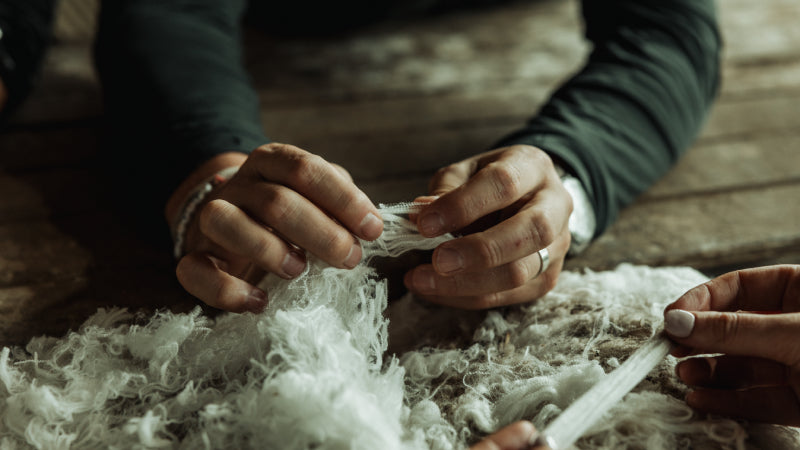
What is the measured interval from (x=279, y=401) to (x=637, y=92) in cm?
66

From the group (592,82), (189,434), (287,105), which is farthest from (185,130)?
(592,82)

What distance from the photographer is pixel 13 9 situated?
0.93 meters

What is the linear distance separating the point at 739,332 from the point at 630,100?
46 centimetres

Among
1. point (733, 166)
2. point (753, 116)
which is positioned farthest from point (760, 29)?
point (733, 166)

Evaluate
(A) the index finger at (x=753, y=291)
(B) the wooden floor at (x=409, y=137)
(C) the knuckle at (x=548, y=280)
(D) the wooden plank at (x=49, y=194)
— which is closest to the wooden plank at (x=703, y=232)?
(B) the wooden floor at (x=409, y=137)

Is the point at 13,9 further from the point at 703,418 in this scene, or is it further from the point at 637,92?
the point at 703,418

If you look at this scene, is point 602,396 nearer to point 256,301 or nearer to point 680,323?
point 680,323

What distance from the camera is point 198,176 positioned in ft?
2.42

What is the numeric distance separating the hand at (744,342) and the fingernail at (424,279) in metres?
0.20

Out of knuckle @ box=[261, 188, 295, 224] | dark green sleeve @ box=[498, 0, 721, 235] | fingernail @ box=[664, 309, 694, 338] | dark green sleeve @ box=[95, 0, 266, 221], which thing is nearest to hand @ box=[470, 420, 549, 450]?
fingernail @ box=[664, 309, 694, 338]

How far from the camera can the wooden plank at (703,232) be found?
0.81 metres

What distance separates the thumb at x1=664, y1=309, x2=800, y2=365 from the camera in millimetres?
453

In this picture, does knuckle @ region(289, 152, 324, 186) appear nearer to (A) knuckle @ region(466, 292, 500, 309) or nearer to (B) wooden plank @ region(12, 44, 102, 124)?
(A) knuckle @ region(466, 292, 500, 309)

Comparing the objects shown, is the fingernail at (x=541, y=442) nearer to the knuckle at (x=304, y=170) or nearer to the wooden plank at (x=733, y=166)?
the knuckle at (x=304, y=170)
